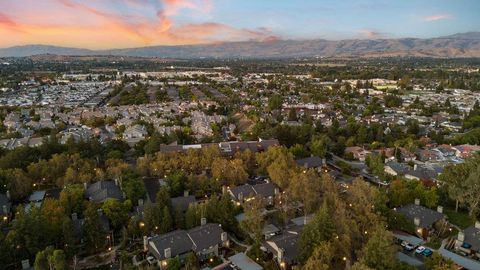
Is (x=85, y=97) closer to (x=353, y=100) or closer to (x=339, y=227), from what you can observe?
(x=353, y=100)

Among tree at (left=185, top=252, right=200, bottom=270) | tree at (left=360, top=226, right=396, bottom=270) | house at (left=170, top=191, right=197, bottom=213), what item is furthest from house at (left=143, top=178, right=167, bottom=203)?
tree at (left=360, top=226, right=396, bottom=270)

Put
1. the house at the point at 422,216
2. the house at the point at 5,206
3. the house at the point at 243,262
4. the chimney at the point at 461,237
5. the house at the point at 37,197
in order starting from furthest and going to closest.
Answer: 1. the house at the point at 37,197
2. the house at the point at 5,206
3. the house at the point at 422,216
4. the chimney at the point at 461,237
5. the house at the point at 243,262

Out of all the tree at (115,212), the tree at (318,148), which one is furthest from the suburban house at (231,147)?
A: the tree at (115,212)

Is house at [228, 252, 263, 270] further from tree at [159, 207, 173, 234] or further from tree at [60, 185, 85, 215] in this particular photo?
tree at [60, 185, 85, 215]

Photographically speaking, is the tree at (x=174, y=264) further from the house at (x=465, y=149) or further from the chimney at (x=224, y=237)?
the house at (x=465, y=149)

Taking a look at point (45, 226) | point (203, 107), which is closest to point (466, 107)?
point (203, 107)

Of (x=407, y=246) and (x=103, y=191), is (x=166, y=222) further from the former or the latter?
(x=407, y=246)
